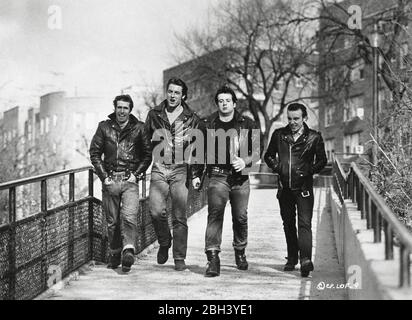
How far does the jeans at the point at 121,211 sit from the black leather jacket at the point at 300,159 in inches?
Result: 59.1

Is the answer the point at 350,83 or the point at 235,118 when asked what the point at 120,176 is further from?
the point at 350,83

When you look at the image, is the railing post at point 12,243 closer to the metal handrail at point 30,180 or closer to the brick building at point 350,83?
the metal handrail at point 30,180

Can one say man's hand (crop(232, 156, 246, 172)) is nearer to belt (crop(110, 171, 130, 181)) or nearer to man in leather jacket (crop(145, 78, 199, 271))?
man in leather jacket (crop(145, 78, 199, 271))

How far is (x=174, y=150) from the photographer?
723 cm

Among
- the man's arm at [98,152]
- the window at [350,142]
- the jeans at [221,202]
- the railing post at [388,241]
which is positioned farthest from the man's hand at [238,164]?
the window at [350,142]

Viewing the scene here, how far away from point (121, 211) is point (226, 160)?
1.20 metres

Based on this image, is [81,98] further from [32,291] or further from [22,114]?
[32,291]

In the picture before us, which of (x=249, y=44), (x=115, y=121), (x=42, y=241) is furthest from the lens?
(x=249, y=44)

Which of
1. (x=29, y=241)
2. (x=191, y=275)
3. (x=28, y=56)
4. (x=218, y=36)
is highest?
(x=218, y=36)

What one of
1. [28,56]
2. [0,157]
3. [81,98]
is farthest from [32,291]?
[81,98]

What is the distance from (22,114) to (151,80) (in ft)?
140

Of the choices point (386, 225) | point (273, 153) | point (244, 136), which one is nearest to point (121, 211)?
point (244, 136)

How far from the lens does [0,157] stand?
30719 mm

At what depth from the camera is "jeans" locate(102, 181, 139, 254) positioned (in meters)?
7.18
